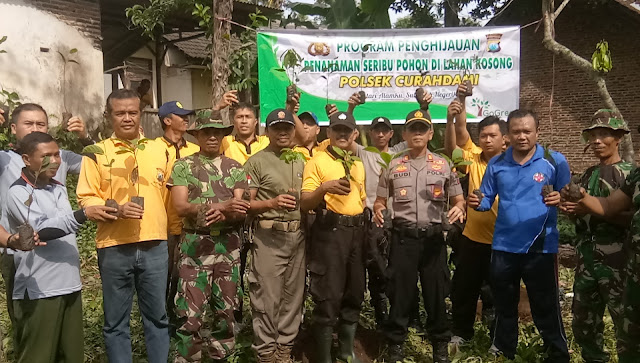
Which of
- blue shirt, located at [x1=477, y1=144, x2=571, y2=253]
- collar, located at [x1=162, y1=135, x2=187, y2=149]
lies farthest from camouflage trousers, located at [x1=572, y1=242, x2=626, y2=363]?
collar, located at [x1=162, y1=135, x2=187, y2=149]

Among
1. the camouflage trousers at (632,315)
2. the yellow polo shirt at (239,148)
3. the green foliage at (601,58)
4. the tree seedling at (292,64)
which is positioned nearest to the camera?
the camouflage trousers at (632,315)

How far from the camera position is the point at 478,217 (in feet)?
14.2

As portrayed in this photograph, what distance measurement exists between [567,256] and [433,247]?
479 cm

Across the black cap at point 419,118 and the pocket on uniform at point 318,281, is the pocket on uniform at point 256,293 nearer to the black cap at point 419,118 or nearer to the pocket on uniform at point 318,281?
the pocket on uniform at point 318,281

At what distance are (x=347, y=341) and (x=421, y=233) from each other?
1.09m

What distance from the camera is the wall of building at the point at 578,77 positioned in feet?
36.6

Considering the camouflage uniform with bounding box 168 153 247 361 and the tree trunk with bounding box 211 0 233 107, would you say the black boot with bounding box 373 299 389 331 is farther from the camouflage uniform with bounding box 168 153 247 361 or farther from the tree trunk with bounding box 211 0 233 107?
the tree trunk with bounding box 211 0 233 107

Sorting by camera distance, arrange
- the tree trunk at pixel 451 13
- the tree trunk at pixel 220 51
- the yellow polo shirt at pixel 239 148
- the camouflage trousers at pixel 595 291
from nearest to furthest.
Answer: the camouflage trousers at pixel 595 291, the yellow polo shirt at pixel 239 148, the tree trunk at pixel 220 51, the tree trunk at pixel 451 13

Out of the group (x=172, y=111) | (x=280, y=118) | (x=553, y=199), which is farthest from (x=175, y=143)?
(x=553, y=199)

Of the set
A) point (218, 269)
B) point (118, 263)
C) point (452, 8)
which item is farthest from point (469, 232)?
point (452, 8)

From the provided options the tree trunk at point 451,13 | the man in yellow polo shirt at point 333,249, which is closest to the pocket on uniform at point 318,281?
the man in yellow polo shirt at point 333,249

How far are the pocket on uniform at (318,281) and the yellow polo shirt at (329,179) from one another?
0.45 meters

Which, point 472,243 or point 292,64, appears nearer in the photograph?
point 472,243

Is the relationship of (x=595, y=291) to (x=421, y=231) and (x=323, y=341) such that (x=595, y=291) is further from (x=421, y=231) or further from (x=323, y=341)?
(x=323, y=341)
